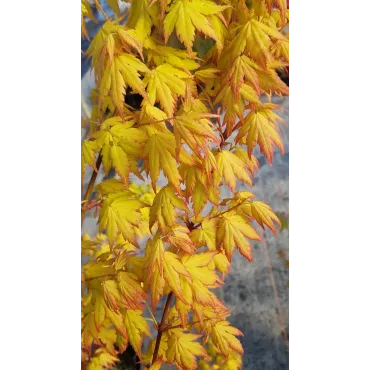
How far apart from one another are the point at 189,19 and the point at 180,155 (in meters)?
0.22

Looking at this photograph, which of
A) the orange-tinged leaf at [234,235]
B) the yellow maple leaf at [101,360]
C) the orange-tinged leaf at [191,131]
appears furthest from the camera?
the yellow maple leaf at [101,360]

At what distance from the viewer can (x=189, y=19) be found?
1.10 metres

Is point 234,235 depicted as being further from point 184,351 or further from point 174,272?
point 184,351

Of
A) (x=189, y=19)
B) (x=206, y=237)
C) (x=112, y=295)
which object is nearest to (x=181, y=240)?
(x=206, y=237)

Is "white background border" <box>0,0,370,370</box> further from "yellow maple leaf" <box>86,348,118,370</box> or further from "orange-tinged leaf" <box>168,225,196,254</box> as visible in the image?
"orange-tinged leaf" <box>168,225,196,254</box>

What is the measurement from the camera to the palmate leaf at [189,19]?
1.09m

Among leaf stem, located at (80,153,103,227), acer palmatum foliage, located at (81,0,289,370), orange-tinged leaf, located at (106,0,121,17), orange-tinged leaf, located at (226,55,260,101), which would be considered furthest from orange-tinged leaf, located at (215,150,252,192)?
orange-tinged leaf, located at (106,0,121,17)

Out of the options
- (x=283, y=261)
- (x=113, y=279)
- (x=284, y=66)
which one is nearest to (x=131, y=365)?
(x=113, y=279)

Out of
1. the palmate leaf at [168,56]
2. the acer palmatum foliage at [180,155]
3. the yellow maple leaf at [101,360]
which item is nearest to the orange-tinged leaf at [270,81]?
the acer palmatum foliage at [180,155]

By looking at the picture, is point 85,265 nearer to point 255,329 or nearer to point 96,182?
point 96,182

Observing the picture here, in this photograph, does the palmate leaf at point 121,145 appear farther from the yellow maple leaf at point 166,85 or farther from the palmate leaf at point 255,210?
the palmate leaf at point 255,210
